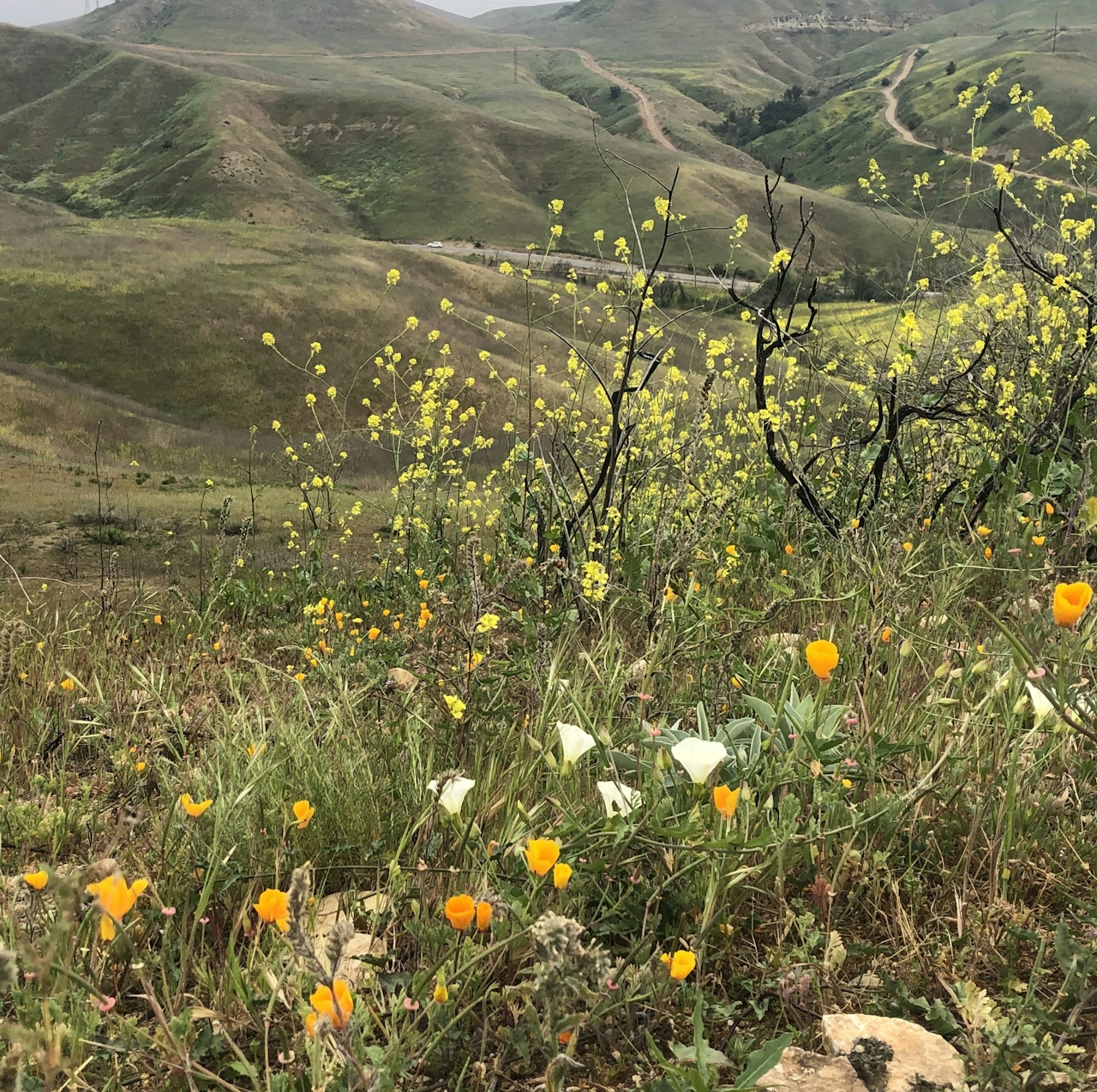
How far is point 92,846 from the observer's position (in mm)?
2475

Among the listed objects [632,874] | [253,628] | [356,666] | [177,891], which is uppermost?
[632,874]

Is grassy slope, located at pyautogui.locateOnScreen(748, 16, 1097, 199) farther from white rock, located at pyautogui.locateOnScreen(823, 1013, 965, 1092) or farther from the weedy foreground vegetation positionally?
white rock, located at pyautogui.locateOnScreen(823, 1013, 965, 1092)

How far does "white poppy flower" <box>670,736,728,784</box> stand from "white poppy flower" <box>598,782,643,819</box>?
17cm

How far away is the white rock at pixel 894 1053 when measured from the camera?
4.98 feet

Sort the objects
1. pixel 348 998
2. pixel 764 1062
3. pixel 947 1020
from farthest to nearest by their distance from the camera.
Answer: pixel 947 1020, pixel 764 1062, pixel 348 998

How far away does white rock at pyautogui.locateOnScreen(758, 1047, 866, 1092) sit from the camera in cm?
153

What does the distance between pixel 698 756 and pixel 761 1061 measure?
567 mm

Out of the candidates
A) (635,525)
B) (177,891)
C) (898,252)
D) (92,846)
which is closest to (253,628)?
(635,525)

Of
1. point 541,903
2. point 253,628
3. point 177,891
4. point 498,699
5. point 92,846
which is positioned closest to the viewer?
point 541,903

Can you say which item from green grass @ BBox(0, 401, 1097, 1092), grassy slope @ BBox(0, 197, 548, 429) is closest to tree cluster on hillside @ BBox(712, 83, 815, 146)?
grassy slope @ BBox(0, 197, 548, 429)

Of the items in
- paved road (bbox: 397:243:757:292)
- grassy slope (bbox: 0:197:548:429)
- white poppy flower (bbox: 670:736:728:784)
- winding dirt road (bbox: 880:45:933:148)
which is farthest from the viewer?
winding dirt road (bbox: 880:45:933:148)

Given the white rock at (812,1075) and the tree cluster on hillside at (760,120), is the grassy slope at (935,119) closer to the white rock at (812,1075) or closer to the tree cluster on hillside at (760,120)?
the tree cluster on hillside at (760,120)

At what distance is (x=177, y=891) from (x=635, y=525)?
379 centimetres

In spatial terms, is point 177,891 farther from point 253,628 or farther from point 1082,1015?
point 253,628
